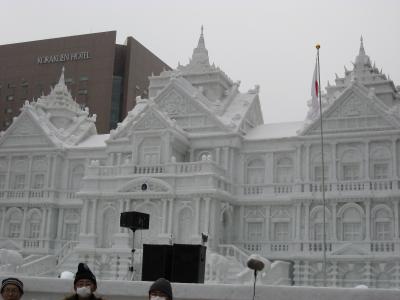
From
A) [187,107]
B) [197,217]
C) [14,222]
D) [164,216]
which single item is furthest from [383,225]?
[14,222]

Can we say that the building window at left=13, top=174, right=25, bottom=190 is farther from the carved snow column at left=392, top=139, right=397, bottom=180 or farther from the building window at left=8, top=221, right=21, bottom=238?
the carved snow column at left=392, top=139, right=397, bottom=180

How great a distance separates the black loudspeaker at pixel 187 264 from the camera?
457 inches

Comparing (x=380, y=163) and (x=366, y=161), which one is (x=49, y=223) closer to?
(x=366, y=161)

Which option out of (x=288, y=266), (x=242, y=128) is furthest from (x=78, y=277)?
(x=242, y=128)

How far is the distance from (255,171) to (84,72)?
5129 cm

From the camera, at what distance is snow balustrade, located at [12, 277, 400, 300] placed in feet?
29.4

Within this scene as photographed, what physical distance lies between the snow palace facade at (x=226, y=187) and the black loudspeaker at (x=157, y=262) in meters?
17.6

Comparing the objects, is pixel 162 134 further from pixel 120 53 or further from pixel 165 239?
pixel 120 53

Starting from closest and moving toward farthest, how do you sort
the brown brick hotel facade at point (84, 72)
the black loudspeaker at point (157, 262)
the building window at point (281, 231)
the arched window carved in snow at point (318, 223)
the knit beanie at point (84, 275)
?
the knit beanie at point (84, 275)
the black loudspeaker at point (157, 262)
the arched window carved in snow at point (318, 223)
the building window at point (281, 231)
the brown brick hotel facade at point (84, 72)

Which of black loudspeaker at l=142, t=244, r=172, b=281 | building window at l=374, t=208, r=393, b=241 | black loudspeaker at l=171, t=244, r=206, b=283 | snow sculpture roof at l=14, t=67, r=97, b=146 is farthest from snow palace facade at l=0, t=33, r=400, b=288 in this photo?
black loudspeaker at l=171, t=244, r=206, b=283

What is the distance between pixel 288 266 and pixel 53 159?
63.5 ft

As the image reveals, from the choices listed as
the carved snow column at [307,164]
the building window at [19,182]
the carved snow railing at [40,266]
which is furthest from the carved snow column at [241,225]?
the building window at [19,182]

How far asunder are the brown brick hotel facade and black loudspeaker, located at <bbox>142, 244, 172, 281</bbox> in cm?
7055

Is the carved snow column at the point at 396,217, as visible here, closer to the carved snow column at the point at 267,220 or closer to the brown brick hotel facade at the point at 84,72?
the carved snow column at the point at 267,220
